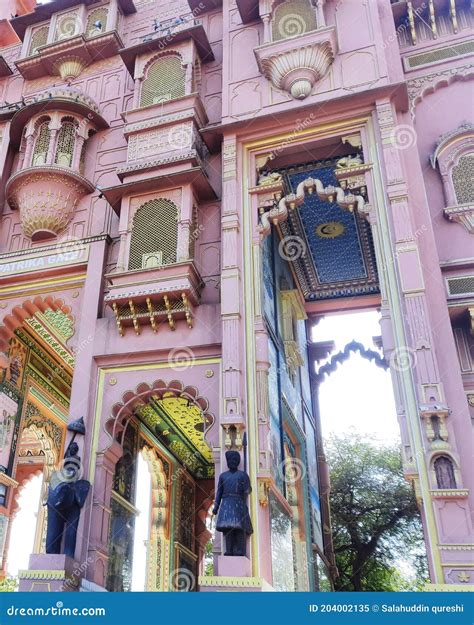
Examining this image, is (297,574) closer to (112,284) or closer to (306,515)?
(306,515)

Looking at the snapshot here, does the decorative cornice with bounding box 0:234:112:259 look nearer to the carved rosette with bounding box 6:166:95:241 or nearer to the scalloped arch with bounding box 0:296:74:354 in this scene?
the carved rosette with bounding box 6:166:95:241

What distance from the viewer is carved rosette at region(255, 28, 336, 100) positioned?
443 inches

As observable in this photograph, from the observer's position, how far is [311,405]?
53.9 ft

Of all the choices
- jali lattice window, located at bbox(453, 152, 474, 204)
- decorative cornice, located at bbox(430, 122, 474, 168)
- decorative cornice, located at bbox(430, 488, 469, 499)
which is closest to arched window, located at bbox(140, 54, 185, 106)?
decorative cornice, located at bbox(430, 122, 474, 168)

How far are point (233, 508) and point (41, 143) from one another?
9199 mm

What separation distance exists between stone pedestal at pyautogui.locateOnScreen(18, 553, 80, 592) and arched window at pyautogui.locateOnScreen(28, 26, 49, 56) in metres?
12.4

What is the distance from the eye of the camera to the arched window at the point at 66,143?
12.9 m

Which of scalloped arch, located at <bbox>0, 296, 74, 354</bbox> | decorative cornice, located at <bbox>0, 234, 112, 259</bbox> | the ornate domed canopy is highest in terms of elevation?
the ornate domed canopy

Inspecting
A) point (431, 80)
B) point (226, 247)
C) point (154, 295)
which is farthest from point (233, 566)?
point (431, 80)

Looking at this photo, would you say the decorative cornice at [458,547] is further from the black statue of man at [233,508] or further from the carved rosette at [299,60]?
the carved rosette at [299,60]

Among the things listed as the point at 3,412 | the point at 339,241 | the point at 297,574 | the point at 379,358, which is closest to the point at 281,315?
the point at 339,241

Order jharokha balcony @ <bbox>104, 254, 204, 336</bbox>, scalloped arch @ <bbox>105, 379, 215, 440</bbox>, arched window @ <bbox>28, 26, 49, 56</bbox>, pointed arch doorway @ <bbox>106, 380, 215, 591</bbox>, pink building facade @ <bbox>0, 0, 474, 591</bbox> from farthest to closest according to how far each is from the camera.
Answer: arched window @ <bbox>28, 26, 49, 56</bbox>
pointed arch doorway @ <bbox>106, 380, 215, 591</bbox>
jharokha balcony @ <bbox>104, 254, 204, 336</bbox>
scalloped arch @ <bbox>105, 379, 215, 440</bbox>
pink building facade @ <bbox>0, 0, 474, 591</bbox>
